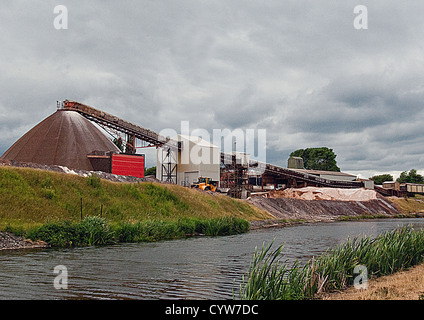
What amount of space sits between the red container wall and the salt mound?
30929 millimetres

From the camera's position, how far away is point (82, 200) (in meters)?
30.9

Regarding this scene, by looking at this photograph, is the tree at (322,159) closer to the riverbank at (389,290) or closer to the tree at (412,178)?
the tree at (412,178)

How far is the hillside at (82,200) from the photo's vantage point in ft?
85.0

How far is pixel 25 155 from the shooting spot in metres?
56.3

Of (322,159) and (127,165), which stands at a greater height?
(322,159)

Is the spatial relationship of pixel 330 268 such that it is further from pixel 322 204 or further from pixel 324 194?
pixel 324 194

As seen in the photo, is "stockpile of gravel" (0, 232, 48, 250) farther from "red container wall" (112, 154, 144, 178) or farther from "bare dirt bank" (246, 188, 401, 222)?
"bare dirt bank" (246, 188, 401, 222)

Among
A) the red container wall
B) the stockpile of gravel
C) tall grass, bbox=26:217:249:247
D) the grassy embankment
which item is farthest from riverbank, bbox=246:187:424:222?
the stockpile of gravel

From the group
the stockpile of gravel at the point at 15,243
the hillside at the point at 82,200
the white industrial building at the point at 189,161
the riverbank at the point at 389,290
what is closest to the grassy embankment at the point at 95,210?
the hillside at the point at 82,200

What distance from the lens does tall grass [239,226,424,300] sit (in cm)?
870

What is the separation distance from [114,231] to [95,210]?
682 cm

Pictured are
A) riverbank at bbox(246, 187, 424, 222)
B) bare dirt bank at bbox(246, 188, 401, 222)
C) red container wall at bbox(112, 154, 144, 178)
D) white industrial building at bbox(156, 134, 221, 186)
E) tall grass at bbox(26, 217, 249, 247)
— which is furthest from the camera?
white industrial building at bbox(156, 134, 221, 186)

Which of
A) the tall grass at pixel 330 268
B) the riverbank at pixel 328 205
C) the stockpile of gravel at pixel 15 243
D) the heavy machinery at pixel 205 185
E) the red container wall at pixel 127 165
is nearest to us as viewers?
the tall grass at pixel 330 268

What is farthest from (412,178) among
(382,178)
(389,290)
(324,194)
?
(389,290)
